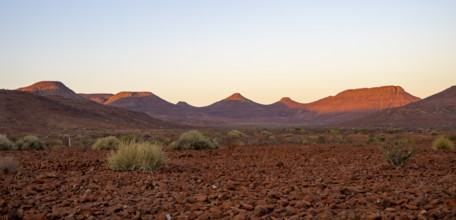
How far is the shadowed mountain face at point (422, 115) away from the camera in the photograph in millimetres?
79412

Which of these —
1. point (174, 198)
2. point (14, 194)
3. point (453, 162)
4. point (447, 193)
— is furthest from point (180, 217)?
point (453, 162)

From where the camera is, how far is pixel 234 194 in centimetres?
695

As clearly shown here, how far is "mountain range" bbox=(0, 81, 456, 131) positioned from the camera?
7100 centimetres

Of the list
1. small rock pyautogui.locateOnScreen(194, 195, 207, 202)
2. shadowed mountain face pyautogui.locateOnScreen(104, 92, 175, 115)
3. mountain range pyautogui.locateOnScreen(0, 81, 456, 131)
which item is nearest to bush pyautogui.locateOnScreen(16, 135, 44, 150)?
small rock pyautogui.locateOnScreen(194, 195, 207, 202)

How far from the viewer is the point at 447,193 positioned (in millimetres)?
6367

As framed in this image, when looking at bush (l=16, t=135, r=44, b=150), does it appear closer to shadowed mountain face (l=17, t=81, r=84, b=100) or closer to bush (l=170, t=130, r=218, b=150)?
bush (l=170, t=130, r=218, b=150)

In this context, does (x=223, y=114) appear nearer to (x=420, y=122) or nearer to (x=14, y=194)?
(x=420, y=122)

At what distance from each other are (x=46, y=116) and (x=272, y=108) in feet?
394

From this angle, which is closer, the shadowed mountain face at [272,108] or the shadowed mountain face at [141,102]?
the shadowed mountain face at [272,108]

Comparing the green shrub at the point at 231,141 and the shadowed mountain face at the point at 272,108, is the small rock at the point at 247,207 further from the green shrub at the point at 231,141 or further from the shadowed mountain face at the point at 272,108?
the shadowed mountain face at the point at 272,108

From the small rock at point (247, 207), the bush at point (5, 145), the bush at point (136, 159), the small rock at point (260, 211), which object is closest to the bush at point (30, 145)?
the bush at point (5, 145)

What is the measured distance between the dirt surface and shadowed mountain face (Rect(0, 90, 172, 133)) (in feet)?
142

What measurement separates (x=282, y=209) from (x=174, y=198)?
1743 millimetres

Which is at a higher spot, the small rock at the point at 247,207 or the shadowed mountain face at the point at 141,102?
the shadowed mountain face at the point at 141,102
